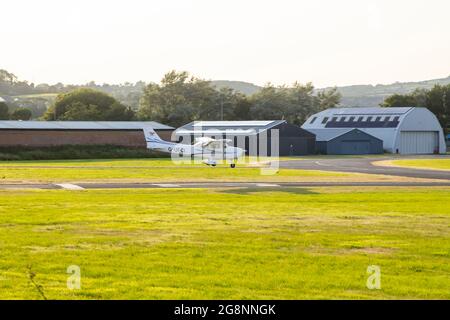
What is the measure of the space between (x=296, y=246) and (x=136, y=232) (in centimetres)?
500

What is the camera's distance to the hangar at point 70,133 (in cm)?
9969

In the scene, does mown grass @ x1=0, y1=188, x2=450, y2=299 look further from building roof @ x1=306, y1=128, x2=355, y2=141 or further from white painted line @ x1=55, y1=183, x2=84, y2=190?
building roof @ x1=306, y1=128, x2=355, y2=141

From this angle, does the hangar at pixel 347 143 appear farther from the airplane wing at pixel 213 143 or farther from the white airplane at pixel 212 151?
the airplane wing at pixel 213 143

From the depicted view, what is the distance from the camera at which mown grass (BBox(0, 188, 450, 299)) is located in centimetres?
1528

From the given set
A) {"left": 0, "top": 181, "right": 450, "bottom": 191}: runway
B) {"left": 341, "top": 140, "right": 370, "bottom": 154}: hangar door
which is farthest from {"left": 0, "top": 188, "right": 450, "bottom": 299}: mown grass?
{"left": 341, "top": 140, "right": 370, "bottom": 154}: hangar door

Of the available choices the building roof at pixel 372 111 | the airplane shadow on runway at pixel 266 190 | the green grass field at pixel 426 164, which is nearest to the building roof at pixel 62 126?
the green grass field at pixel 426 164

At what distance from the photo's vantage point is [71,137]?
340ft

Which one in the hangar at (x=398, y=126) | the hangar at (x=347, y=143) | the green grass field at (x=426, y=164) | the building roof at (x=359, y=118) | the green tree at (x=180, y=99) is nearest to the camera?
the green grass field at (x=426, y=164)

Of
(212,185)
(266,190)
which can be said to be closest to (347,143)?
(212,185)

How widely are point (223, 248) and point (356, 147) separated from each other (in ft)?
344

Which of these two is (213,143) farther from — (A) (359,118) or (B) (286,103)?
(B) (286,103)

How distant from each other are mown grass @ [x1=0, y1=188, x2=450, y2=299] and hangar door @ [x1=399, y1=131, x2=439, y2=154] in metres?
98.0

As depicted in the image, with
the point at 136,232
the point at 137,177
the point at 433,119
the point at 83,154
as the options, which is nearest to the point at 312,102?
the point at 433,119

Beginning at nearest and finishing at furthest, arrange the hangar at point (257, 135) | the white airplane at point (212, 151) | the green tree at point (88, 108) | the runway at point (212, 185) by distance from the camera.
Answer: the runway at point (212, 185) → the white airplane at point (212, 151) → the hangar at point (257, 135) → the green tree at point (88, 108)
